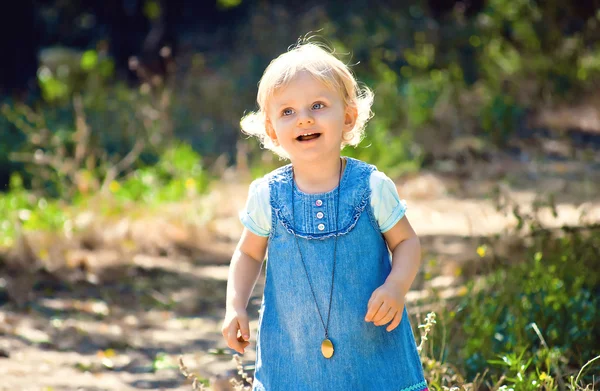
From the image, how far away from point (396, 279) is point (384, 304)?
0.09 meters

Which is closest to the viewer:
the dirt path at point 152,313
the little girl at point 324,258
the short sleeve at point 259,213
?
the little girl at point 324,258

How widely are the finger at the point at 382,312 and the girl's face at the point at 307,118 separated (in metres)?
0.46

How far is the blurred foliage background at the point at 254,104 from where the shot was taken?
147 inches

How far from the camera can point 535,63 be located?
10.0 meters

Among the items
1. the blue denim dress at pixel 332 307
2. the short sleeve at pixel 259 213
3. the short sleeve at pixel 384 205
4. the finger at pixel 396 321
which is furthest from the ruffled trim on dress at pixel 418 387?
the short sleeve at pixel 259 213

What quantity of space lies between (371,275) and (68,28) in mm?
13649

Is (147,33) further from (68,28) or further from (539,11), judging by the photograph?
(539,11)

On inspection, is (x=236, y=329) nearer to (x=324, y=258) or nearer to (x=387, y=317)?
(x=324, y=258)

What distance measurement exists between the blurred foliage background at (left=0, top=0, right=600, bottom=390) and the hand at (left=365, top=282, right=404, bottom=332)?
2.40 ft

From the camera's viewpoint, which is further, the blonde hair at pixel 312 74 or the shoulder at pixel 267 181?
the shoulder at pixel 267 181

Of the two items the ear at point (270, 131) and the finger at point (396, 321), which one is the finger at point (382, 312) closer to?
the finger at point (396, 321)

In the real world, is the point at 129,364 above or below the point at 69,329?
below

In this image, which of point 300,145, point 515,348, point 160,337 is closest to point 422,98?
point 160,337

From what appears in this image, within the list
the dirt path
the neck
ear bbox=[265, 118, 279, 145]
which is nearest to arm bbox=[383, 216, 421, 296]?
the neck
